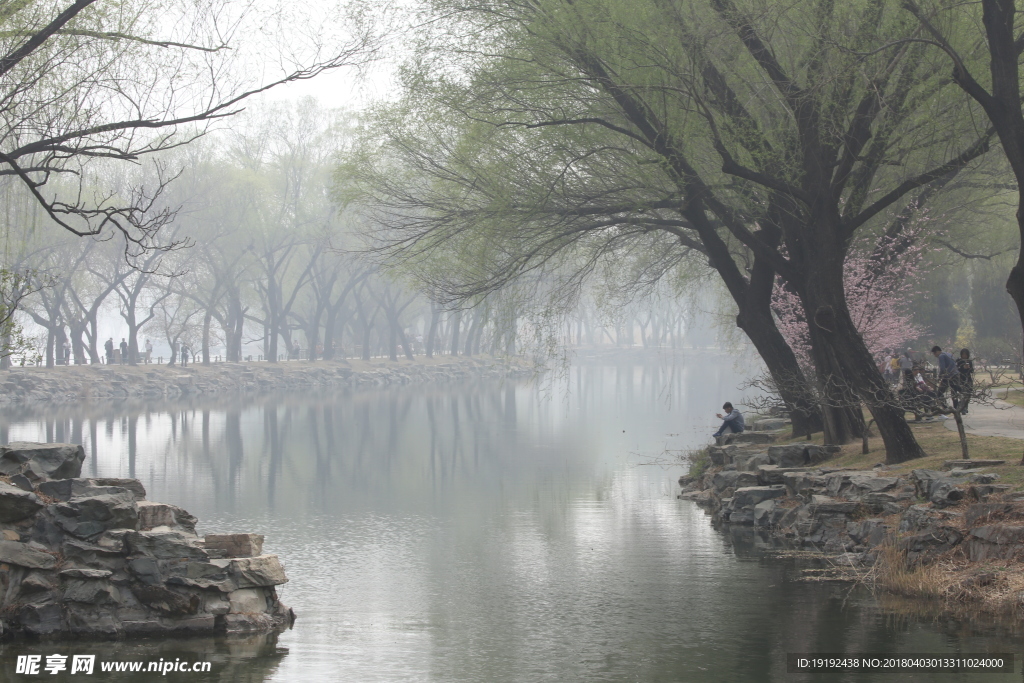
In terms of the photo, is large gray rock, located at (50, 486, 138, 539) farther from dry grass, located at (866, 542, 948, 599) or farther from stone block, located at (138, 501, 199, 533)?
dry grass, located at (866, 542, 948, 599)

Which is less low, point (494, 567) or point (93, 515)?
point (93, 515)

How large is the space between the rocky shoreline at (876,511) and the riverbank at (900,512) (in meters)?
0.02

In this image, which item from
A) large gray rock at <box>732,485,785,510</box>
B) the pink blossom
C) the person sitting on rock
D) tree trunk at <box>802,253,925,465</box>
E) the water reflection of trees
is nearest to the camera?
the water reflection of trees

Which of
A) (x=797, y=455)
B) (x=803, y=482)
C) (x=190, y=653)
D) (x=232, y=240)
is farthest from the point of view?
(x=232, y=240)

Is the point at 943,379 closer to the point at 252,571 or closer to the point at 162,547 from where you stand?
the point at 252,571

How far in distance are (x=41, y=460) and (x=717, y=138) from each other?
29.8 feet

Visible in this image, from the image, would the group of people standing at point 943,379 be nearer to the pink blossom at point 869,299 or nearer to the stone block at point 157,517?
the pink blossom at point 869,299

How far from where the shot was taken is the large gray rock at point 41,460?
11320mm

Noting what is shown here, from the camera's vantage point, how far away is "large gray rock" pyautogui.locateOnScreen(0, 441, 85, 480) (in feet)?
37.1

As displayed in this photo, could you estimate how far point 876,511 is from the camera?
532 inches

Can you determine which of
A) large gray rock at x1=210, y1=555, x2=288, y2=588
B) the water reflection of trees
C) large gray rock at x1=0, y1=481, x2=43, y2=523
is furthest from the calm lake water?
large gray rock at x1=0, y1=481, x2=43, y2=523

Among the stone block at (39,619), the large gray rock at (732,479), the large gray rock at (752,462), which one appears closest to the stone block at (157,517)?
the stone block at (39,619)

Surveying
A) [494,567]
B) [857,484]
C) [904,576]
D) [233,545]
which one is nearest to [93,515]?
[233,545]

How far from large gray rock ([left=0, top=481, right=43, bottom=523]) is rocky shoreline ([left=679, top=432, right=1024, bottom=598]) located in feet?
29.2
